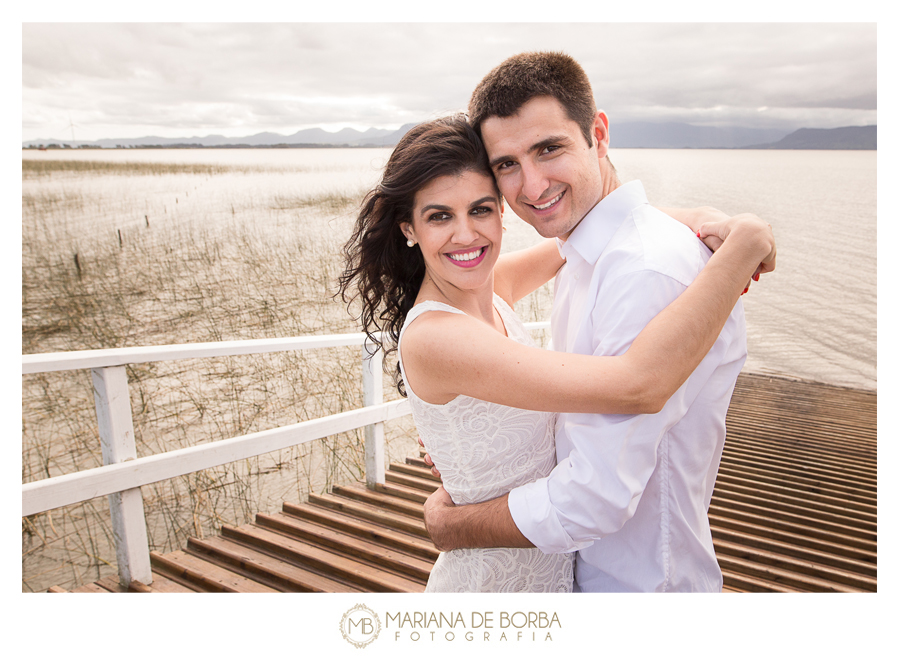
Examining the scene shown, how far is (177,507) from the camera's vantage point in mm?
5953

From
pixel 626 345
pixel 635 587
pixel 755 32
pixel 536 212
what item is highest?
pixel 755 32

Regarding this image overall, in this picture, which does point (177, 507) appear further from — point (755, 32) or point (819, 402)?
point (819, 402)

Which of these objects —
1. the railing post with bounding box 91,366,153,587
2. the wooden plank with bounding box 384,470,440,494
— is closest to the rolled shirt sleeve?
the railing post with bounding box 91,366,153,587

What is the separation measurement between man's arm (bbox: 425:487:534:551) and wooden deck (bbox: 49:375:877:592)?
98cm

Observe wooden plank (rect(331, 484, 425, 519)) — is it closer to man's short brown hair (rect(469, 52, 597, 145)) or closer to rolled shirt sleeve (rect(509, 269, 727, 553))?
rolled shirt sleeve (rect(509, 269, 727, 553))

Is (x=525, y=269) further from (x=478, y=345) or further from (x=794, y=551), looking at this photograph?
(x=794, y=551)

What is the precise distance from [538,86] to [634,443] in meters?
0.94

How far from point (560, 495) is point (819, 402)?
26.9ft

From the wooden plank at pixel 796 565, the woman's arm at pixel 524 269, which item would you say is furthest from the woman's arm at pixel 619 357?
the wooden plank at pixel 796 565

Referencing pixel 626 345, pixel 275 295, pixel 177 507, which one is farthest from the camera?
pixel 275 295

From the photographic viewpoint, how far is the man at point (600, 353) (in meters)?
1.29

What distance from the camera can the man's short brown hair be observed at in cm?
150

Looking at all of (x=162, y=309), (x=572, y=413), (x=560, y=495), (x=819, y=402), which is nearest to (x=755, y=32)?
(x=572, y=413)
